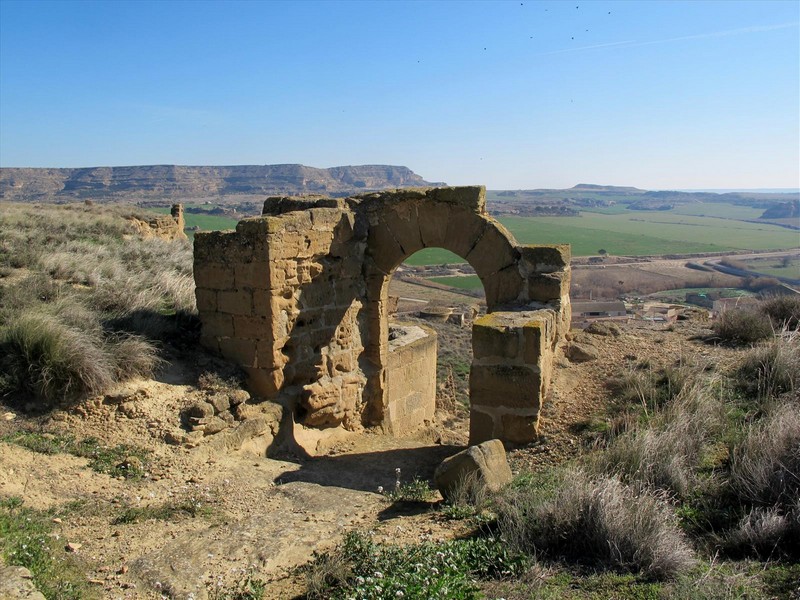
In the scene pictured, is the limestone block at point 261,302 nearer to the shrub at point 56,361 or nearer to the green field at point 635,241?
the shrub at point 56,361

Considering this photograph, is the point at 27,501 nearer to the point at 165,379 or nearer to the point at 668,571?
the point at 165,379

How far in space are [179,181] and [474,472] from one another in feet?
310

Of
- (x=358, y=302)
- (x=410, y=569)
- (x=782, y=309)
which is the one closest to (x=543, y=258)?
(x=358, y=302)

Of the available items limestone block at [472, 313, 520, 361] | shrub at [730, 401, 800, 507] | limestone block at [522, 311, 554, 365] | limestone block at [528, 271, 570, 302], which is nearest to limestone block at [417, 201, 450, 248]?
limestone block at [528, 271, 570, 302]

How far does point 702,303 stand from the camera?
24438 millimetres

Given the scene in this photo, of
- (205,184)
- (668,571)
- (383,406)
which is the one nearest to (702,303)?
(383,406)

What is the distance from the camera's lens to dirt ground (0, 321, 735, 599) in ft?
12.9

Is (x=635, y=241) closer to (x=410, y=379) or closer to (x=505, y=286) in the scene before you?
(x=410, y=379)

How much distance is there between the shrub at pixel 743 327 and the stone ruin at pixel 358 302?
109 inches

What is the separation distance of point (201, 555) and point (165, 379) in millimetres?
2717

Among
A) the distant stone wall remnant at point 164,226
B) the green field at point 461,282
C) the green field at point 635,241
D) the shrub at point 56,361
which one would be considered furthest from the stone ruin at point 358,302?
the green field at point 635,241

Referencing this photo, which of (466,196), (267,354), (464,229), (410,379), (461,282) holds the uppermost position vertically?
(466,196)

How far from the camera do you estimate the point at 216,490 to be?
518 cm

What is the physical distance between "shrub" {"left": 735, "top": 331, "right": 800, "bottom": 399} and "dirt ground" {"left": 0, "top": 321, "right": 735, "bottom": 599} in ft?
2.71
